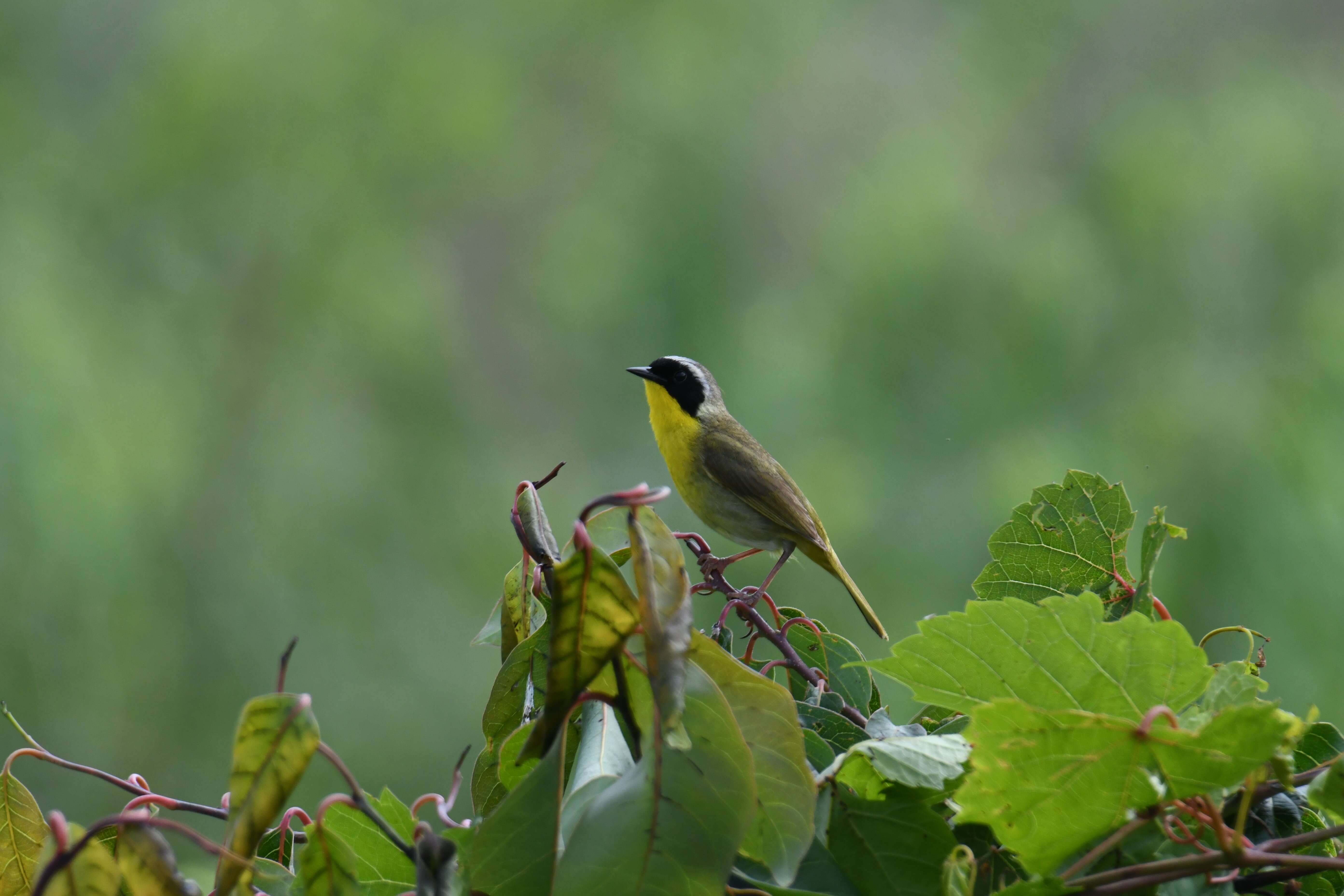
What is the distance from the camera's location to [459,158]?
887 centimetres

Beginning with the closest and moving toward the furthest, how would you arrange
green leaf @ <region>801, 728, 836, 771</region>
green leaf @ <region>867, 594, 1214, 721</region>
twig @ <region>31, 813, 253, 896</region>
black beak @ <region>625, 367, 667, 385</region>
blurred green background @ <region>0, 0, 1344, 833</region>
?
1. twig @ <region>31, 813, 253, 896</region>
2. green leaf @ <region>867, 594, 1214, 721</region>
3. green leaf @ <region>801, 728, 836, 771</region>
4. black beak @ <region>625, 367, 667, 385</region>
5. blurred green background @ <region>0, 0, 1344, 833</region>

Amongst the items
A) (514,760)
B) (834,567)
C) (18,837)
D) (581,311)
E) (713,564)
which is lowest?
(834,567)

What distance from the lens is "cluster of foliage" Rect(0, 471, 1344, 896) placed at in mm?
438

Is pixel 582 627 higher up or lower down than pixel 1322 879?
higher up

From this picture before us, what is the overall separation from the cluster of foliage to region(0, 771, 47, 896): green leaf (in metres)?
0.12

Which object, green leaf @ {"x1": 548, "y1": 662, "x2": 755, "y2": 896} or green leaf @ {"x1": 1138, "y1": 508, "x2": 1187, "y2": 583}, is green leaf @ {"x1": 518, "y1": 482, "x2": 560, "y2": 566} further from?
green leaf @ {"x1": 1138, "y1": 508, "x2": 1187, "y2": 583}

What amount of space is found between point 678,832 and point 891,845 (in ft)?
0.45

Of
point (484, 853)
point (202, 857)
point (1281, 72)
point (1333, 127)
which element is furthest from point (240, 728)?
point (1281, 72)

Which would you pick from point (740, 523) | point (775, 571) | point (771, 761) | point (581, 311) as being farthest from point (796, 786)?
point (581, 311)

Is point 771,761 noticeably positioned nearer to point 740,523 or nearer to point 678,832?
point 678,832

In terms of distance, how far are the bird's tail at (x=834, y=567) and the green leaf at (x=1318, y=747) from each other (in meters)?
1.41

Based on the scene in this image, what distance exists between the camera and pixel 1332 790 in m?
0.47

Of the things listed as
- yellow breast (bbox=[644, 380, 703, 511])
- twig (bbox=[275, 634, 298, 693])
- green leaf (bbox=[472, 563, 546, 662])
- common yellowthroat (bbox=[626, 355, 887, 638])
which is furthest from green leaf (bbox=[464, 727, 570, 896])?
yellow breast (bbox=[644, 380, 703, 511])

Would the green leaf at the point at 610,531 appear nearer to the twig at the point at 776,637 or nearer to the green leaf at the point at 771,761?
the twig at the point at 776,637
